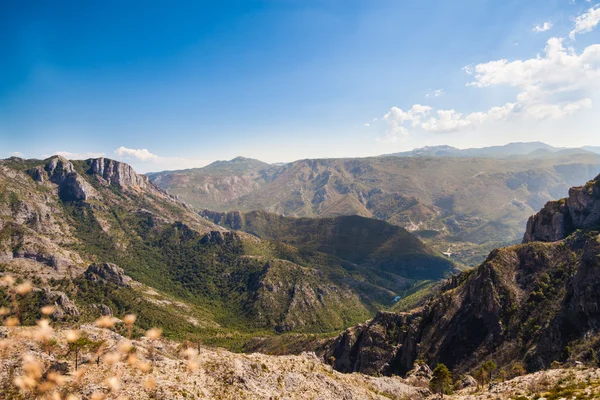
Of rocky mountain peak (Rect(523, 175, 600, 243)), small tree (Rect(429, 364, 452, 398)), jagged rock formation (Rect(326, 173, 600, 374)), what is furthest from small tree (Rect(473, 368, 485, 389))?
rocky mountain peak (Rect(523, 175, 600, 243))

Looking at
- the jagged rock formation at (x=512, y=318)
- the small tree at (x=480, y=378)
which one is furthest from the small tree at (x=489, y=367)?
the jagged rock formation at (x=512, y=318)

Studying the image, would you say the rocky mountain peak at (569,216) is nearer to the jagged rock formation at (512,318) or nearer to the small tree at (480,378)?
the jagged rock formation at (512,318)

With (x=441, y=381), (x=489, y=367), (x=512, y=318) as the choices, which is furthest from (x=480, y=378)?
(x=512, y=318)

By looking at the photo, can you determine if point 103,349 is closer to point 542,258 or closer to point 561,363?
point 561,363

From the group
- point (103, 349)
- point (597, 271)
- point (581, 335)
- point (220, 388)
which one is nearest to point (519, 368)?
point (581, 335)

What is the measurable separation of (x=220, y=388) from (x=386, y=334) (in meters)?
105

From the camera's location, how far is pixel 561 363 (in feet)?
261

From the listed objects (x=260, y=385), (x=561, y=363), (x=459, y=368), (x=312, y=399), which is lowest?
(x=459, y=368)

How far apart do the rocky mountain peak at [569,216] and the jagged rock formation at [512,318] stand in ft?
1.66

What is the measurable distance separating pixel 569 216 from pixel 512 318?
80661 mm

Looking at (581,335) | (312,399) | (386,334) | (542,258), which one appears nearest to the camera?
(312,399)

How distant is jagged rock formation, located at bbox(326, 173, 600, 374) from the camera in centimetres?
9038

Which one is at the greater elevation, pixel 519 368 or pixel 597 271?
pixel 597 271

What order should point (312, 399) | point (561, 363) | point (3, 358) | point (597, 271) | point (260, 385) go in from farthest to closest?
point (597, 271), point (561, 363), point (312, 399), point (260, 385), point (3, 358)
